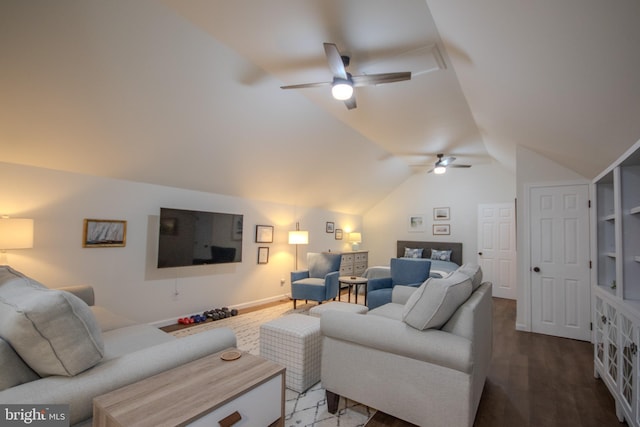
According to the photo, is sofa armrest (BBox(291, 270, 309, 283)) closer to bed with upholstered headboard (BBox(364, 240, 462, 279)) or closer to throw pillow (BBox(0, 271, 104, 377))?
bed with upholstered headboard (BBox(364, 240, 462, 279))

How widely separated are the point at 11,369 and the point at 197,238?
335cm

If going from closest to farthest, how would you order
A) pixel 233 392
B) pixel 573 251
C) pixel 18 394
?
pixel 18 394, pixel 233 392, pixel 573 251

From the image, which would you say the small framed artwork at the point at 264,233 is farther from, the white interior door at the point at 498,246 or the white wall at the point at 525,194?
the white interior door at the point at 498,246

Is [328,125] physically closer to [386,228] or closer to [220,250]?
[220,250]

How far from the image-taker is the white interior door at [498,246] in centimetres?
643

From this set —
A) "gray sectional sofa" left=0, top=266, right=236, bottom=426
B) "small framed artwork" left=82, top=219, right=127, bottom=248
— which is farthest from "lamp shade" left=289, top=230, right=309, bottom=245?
"gray sectional sofa" left=0, top=266, right=236, bottom=426

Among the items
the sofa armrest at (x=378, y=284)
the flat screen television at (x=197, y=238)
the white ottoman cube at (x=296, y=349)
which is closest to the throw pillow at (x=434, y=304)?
the white ottoman cube at (x=296, y=349)

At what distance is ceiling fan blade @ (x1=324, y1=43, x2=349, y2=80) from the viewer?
2.14m

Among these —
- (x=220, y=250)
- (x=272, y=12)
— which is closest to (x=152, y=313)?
(x=220, y=250)

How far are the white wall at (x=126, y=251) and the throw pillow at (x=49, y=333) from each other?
255 cm

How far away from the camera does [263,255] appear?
5.64m

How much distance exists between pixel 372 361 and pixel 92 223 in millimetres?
3512

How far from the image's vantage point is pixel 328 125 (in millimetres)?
4469

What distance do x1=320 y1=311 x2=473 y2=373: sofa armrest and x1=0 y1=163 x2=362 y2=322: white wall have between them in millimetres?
3008
